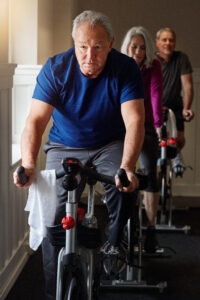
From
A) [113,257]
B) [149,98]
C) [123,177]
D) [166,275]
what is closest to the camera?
[123,177]

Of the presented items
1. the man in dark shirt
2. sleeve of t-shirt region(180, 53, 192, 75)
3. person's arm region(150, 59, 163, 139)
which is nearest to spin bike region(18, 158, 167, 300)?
person's arm region(150, 59, 163, 139)

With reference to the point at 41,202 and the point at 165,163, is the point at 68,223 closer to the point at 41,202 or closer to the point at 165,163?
the point at 41,202

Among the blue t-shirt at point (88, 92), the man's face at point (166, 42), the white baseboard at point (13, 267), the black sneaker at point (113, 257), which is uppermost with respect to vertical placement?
the man's face at point (166, 42)

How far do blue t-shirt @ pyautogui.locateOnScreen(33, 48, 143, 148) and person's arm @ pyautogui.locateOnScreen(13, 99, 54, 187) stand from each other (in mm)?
39

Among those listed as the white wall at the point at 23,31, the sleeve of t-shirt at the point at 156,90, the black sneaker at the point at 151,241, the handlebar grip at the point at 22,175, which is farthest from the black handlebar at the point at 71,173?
the white wall at the point at 23,31

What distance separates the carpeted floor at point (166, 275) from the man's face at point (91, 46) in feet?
4.59

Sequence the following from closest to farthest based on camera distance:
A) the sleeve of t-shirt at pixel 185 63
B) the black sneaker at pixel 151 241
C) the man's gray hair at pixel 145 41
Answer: the man's gray hair at pixel 145 41, the black sneaker at pixel 151 241, the sleeve of t-shirt at pixel 185 63

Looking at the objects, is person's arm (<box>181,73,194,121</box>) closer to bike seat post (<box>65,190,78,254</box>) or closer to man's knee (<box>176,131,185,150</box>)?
man's knee (<box>176,131,185,150</box>)

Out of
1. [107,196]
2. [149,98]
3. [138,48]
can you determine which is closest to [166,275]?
[149,98]

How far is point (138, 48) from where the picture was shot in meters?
Result: 3.37

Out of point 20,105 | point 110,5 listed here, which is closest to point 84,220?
point 20,105

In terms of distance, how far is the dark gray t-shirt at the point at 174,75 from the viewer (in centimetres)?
472

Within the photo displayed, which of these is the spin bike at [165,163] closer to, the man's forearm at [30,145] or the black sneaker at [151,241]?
the black sneaker at [151,241]

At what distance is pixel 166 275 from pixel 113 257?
3.11 feet
